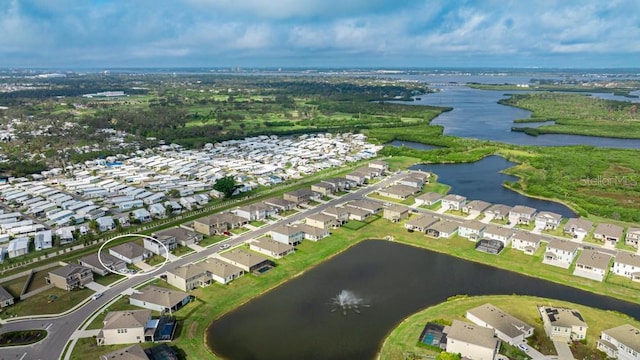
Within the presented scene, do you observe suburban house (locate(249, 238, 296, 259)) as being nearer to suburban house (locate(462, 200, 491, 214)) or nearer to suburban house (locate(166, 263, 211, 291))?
suburban house (locate(166, 263, 211, 291))

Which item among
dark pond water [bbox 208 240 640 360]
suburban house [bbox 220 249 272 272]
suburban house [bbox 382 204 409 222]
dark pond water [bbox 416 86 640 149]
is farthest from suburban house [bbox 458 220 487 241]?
dark pond water [bbox 416 86 640 149]

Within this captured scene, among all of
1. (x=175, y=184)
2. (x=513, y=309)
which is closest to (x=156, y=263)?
(x=175, y=184)

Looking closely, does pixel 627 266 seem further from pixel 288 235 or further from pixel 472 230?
pixel 288 235

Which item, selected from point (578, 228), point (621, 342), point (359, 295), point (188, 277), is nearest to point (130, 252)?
point (188, 277)

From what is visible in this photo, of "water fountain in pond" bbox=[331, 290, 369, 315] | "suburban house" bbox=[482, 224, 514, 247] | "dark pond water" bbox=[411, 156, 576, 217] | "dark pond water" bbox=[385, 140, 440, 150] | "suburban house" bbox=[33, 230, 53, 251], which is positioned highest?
"suburban house" bbox=[482, 224, 514, 247]

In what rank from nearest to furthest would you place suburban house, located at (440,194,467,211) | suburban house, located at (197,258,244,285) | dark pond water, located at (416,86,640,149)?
1. suburban house, located at (197,258,244,285)
2. suburban house, located at (440,194,467,211)
3. dark pond water, located at (416,86,640,149)

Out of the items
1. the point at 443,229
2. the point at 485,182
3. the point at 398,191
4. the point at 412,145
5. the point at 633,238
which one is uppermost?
the point at 633,238
